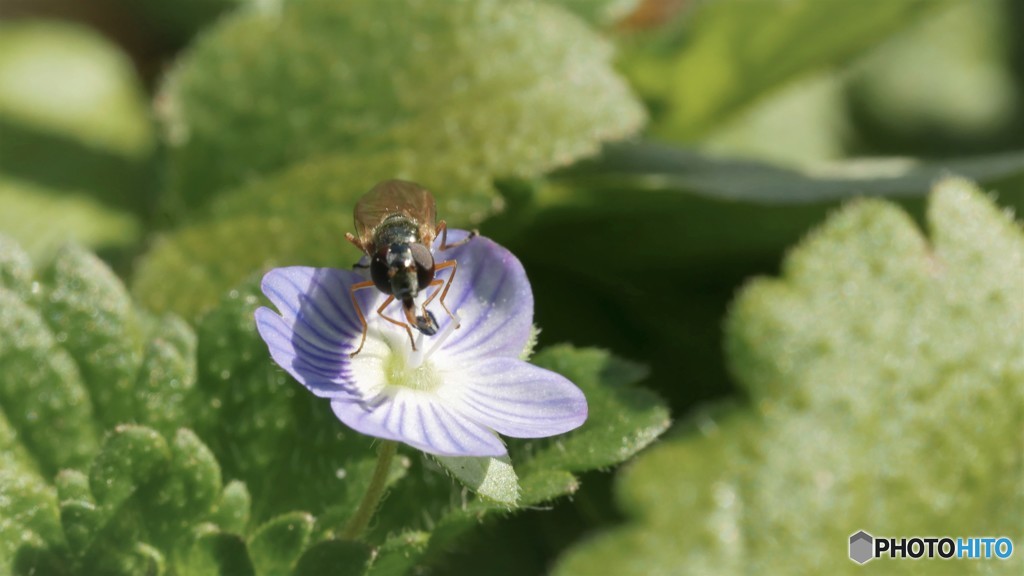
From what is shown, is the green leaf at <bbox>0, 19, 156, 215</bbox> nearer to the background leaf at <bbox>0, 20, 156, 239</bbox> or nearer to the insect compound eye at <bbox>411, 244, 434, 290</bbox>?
the background leaf at <bbox>0, 20, 156, 239</bbox>

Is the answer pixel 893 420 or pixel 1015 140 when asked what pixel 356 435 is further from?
pixel 1015 140

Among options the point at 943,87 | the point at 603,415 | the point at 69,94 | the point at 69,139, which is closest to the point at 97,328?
the point at 603,415

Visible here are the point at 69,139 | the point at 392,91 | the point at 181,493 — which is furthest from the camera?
the point at 69,139

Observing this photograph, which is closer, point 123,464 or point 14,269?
point 123,464

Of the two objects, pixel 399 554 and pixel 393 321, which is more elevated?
pixel 393 321

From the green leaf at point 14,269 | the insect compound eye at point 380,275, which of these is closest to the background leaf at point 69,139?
the green leaf at point 14,269

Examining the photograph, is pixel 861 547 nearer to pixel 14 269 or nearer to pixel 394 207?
pixel 394 207

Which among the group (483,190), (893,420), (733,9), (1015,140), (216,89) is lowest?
(893,420)

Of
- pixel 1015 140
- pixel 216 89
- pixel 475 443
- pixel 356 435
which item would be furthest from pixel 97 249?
pixel 1015 140

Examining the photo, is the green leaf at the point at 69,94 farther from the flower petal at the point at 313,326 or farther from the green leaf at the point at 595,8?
the flower petal at the point at 313,326
